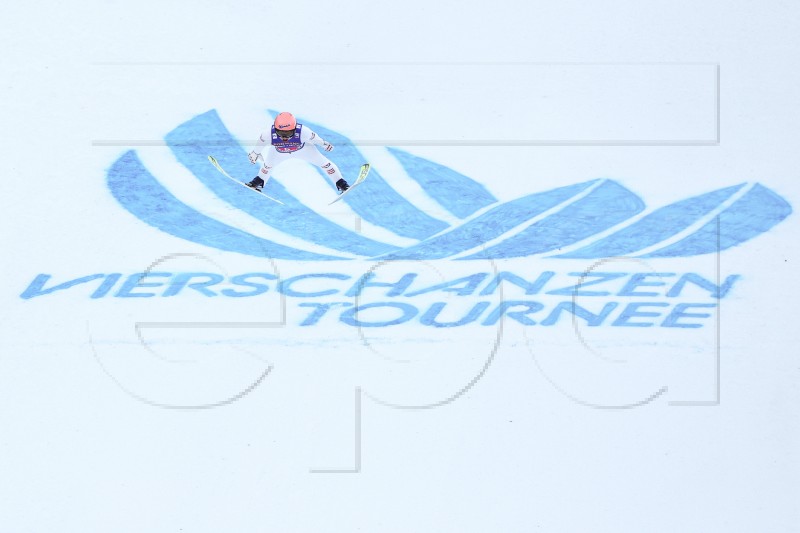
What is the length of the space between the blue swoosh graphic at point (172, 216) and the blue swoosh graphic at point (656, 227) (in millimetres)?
2185

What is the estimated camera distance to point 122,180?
689 cm

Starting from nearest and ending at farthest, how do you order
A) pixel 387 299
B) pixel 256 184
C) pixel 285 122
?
pixel 285 122 → pixel 387 299 → pixel 256 184

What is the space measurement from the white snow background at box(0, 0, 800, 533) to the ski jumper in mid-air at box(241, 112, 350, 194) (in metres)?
0.14

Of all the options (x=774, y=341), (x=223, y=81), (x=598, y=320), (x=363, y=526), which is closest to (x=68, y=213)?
(x=223, y=81)

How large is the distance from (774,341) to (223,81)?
4.92 meters

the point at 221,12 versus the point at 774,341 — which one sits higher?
the point at 221,12

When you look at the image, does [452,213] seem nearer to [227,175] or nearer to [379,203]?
[379,203]

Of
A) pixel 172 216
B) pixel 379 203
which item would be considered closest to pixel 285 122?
pixel 379 203

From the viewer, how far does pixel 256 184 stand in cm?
690

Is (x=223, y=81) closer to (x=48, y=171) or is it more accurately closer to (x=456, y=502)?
(x=48, y=171)

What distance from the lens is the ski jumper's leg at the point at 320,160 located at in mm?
6836

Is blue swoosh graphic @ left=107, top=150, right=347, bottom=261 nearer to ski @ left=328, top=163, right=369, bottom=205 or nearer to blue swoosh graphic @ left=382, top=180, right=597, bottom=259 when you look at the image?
ski @ left=328, top=163, right=369, bottom=205

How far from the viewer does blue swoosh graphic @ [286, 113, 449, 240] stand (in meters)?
6.91

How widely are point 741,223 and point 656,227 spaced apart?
2.29 ft
